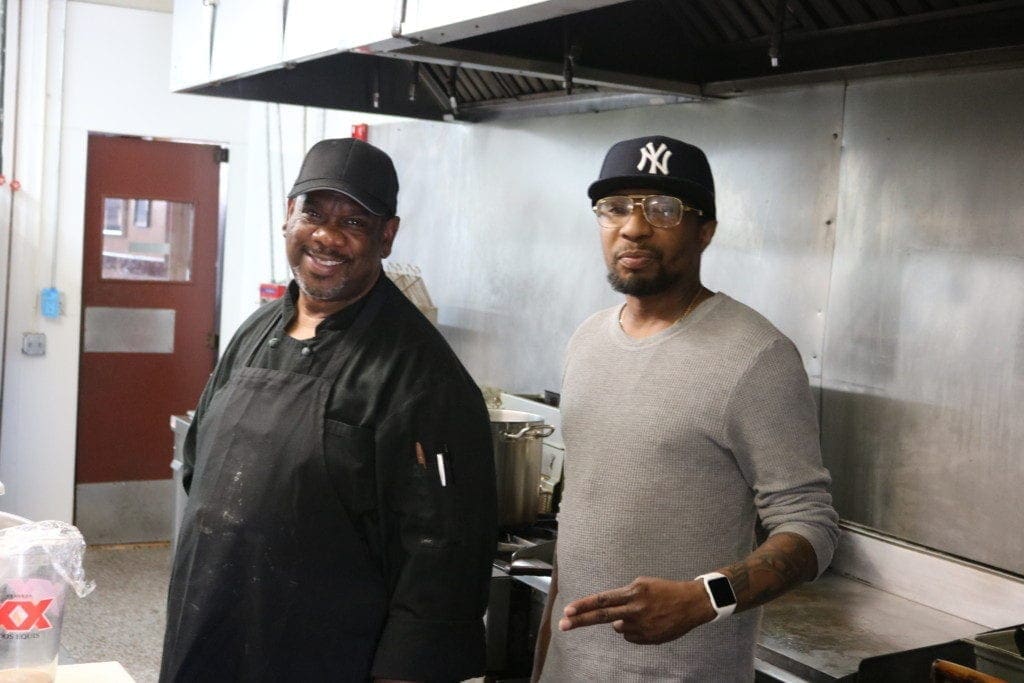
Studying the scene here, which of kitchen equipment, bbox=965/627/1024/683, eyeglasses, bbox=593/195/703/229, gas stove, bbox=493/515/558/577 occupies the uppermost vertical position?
eyeglasses, bbox=593/195/703/229

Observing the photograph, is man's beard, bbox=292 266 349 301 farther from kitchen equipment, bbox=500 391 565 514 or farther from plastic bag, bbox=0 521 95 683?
kitchen equipment, bbox=500 391 565 514

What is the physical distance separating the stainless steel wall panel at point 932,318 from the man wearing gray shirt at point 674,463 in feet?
2.45

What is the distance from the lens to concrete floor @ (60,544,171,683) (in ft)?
13.7

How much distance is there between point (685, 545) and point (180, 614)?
0.80 m

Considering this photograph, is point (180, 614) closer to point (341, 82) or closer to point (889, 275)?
point (889, 275)

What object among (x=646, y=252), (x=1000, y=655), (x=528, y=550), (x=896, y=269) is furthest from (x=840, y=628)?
(x=646, y=252)

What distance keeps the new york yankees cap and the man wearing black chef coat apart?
0.38m

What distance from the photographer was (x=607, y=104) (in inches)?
126

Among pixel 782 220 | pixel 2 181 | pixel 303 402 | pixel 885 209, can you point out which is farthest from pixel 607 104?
pixel 2 181

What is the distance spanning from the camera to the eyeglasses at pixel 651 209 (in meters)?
1.68

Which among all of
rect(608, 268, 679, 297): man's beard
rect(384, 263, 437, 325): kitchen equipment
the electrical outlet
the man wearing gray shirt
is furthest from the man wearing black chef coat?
the electrical outlet

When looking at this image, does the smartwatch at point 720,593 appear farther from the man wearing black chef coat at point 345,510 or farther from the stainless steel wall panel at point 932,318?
the stainless steel wall panel at point 932,318

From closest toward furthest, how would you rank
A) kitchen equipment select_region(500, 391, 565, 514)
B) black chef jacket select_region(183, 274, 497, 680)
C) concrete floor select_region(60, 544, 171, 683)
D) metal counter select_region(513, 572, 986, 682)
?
black chef jacket select_region(183, 274, 497, 680) < metal counter select_region(513, 572, 986, 682) < kitchen equipment select_region(500, 391, 565, 514) < concrete floor select_region(60, 544, 171, 683)

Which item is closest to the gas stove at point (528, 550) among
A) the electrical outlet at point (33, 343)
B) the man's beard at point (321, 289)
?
the man's beard at point (321, 289)
